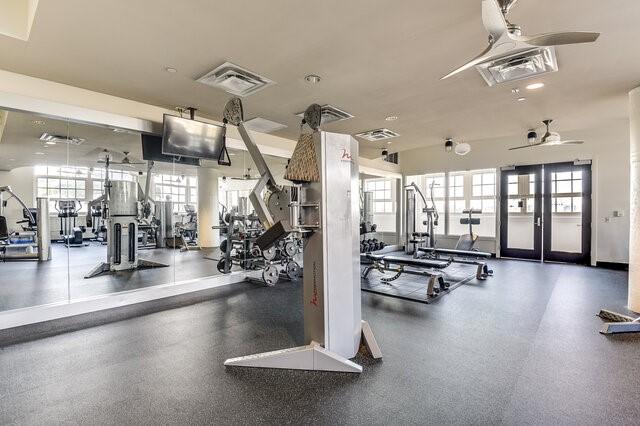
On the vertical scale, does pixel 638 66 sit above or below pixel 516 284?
above

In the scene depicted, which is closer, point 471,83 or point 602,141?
point 471,83

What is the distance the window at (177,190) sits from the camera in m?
5.42

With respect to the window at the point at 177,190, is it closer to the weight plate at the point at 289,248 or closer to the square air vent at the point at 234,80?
the weight plate at the point at 289,248

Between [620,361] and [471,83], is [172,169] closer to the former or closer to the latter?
[471,83]

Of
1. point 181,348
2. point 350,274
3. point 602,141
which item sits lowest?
point 181,348

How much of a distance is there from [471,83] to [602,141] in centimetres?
521

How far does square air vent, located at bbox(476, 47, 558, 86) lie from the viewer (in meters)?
3.15

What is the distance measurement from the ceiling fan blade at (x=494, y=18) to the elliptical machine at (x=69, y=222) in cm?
566

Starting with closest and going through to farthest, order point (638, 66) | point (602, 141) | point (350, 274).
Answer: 1. point (350, 274)
2. point (638, 66)
3. point (602, 141)

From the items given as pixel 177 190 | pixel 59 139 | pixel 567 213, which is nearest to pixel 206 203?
pixel 177 190

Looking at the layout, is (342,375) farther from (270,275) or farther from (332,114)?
(332,114)

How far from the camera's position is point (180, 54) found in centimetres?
306

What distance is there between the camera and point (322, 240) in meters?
2.40

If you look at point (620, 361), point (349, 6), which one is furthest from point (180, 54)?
point (620, 361)
